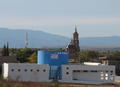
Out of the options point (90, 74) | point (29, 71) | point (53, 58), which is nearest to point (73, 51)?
point (90, 74)

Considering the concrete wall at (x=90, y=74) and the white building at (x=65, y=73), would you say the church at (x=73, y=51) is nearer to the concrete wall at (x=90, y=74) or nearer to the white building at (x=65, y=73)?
the concrete wall at (x=90, y=74)

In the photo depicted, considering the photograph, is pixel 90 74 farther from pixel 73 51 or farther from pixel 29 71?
pixel 73 51

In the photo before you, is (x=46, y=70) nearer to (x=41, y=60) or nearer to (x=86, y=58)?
(x=41, y=60)

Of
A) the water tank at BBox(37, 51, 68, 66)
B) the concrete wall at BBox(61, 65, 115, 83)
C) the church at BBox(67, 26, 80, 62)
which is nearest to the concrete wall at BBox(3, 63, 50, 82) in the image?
the water tank at BBox(37, 51, 68, 66)

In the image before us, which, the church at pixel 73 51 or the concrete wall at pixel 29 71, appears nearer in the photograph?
the concrete wall at pixel 29 71

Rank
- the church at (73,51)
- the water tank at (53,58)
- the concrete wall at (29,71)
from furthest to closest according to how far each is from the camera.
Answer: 1. the church at (73,51)
2. the water tank at (53,58)
3. the concrete wall at (29,71)

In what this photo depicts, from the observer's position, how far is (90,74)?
78.6 meters

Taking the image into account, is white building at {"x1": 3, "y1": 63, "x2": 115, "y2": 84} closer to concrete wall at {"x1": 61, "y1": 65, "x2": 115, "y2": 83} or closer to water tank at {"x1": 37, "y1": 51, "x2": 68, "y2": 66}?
concrete wall at {"x1": 61, "y1": 65, "x2": 115, "y2": 83}

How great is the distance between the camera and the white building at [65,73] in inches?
2926

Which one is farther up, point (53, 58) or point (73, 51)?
point (73, 51)

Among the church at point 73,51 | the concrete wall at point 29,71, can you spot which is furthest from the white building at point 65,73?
the church at point 73,51

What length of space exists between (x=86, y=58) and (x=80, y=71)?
49.9m

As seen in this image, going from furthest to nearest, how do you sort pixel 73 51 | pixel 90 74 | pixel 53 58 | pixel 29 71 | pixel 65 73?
pixel 73 51 < pixel 90 74 < pixel 53 58 < pixel 65 73 < pixel 29 71

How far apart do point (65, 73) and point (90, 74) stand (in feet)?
15.7
